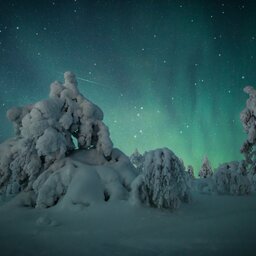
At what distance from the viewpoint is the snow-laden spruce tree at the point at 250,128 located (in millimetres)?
20484

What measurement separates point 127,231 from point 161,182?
2967 mm

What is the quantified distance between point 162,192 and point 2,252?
565cm

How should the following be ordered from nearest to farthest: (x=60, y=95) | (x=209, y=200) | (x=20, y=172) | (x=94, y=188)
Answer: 1. (x=94, y=188)
2. (x=209, y=200)
3. (x=20, y=172)
4. (x=60, y=95)

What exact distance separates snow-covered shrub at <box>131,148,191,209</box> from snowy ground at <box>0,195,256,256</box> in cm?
49

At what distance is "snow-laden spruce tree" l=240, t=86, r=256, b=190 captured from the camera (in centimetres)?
2048

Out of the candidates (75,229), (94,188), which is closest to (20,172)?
(94,188)

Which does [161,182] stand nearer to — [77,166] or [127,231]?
[127,231]

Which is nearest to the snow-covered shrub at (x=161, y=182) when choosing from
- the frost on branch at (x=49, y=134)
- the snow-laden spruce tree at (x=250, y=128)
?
the frost on branch at (x=49, y=134)

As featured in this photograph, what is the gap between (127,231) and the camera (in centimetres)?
657

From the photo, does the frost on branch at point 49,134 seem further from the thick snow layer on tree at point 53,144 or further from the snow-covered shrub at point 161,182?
the snow-covered shrub at point 161,182

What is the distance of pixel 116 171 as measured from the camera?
12227 mm

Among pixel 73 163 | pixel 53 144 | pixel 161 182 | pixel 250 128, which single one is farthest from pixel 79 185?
pixel 250 128

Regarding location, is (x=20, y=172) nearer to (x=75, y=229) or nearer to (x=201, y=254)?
(x=75, y=229)

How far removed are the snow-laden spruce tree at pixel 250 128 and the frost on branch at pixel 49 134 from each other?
13.8m
